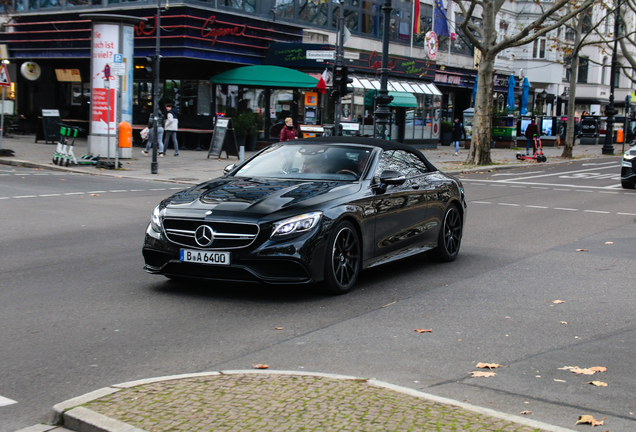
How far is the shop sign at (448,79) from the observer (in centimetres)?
4469

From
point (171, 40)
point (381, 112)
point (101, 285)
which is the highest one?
point (171, 40)

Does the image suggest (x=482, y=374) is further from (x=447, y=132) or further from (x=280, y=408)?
(x=447, y=132)

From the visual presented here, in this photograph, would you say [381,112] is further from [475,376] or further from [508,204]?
[475,376]

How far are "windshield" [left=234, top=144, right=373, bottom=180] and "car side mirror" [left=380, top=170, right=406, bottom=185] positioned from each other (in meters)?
0.26

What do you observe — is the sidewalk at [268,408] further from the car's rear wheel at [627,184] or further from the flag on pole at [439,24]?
the flag on pole at [439,24]

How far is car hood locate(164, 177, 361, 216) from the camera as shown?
7.02m

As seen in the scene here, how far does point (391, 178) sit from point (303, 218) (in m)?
1.40

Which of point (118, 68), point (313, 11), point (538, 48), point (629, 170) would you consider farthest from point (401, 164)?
point (538, 48)

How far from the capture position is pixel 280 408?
4012mm

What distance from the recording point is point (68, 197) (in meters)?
15.4

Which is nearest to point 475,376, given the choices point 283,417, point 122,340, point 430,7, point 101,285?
point 283,417

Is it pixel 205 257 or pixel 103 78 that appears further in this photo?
pixel 103 78

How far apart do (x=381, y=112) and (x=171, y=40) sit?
11016mm

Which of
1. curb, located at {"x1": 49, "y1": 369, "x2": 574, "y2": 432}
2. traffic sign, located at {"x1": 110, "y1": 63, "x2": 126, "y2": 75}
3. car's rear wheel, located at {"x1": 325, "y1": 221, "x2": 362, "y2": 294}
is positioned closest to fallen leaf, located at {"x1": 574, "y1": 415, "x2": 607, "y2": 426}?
curb, located at {"x1": 49, "y1": 369, "x2": 574, "y2": 432}
